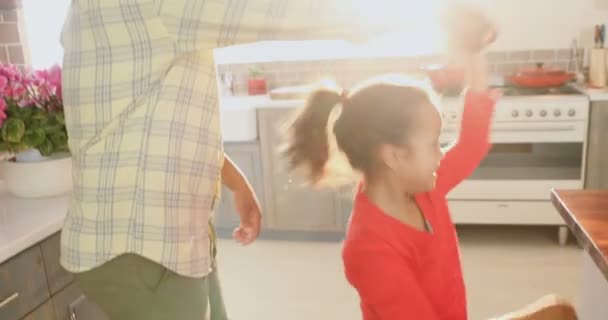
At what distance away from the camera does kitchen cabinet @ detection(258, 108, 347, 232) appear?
10.6 ft

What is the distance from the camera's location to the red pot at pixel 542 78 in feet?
9.93

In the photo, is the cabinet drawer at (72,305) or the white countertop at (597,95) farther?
the white countertop at (597,95)

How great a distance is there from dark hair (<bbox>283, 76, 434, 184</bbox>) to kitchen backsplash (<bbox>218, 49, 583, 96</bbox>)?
205cm

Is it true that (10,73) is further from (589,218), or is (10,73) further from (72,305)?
(589,218)

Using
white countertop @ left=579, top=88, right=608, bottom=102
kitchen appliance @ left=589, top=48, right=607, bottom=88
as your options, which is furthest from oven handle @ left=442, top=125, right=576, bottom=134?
kitchen appliance @ left=589, top=48, right=607, bottom=88

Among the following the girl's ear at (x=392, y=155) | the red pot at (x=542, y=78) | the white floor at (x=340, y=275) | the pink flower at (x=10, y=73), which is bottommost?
the white floor at (x=340, y=275)

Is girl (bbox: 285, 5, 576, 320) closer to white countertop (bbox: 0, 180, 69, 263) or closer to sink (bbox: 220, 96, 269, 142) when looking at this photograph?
white countertop (bbox: 0, 180, 69, 263)

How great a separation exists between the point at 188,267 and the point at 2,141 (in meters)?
0.67

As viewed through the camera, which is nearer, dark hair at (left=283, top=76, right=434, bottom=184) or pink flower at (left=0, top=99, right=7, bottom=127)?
dark hair at (left=283, top=76, right=434, bottom=184)

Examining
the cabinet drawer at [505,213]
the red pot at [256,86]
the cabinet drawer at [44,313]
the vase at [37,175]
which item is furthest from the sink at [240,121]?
the cabinet drawer at [44,313]

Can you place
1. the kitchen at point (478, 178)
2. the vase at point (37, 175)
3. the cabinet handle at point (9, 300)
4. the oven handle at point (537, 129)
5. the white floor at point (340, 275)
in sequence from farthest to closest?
the oven handle at point (537, 129) → the kitchen at point (478, 178) → the white floor at point (340, 275) → the vase at point (37, 175) → the cabinet handle at point (9, 300)

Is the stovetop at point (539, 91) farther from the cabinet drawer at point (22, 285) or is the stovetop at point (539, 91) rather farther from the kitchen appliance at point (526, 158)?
the cabinet drawer at point (22, 285)

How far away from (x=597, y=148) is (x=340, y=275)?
135 cm

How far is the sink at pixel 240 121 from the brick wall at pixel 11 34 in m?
0.98
